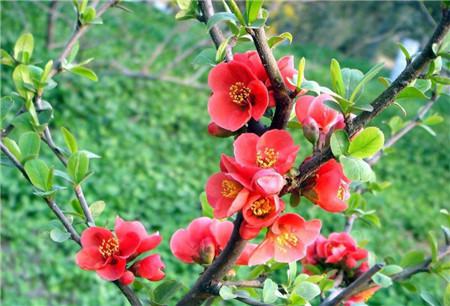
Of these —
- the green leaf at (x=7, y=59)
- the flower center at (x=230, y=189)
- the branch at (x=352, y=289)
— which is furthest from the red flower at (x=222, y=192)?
the green leaf at (x=7, y=59)

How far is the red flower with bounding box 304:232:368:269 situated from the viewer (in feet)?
2.82

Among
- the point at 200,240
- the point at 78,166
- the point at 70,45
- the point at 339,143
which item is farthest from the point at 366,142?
the point at 70,45

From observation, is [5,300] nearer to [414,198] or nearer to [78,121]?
[78,121]

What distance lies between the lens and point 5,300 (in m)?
2.05

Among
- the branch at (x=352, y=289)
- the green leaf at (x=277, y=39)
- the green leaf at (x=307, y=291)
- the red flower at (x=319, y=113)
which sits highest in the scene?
the green leaf at (x=277, y=39)

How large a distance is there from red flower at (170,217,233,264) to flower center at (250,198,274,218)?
0.14m

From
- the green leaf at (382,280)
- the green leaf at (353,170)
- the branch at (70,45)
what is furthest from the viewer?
the branch at (70,45)

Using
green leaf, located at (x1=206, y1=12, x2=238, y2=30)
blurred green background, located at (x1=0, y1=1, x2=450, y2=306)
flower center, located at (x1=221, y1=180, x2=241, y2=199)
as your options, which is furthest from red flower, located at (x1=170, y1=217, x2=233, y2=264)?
blurred green background, located at (x1=0, y1=1, x2=450, y2=306)

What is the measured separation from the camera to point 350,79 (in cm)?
55

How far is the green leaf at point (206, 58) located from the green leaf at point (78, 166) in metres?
0.19

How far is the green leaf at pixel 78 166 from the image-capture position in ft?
2.21

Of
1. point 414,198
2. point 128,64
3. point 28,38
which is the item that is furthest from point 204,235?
point 128,64

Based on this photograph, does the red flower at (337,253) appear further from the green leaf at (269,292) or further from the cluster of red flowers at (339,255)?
the green leaf at (269,292)

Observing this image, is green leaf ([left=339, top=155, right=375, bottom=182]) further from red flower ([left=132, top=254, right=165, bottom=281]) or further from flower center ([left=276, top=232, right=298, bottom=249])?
red flower ([left=132, top=254, right=165, bottom=281])
